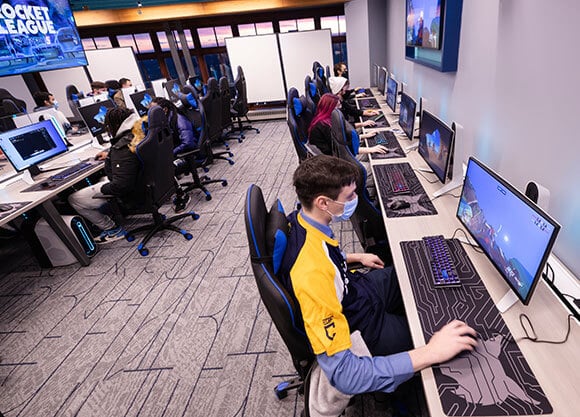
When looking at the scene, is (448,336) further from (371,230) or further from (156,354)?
(156,354)

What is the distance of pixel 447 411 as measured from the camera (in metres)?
0.82

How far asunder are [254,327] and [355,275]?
83cm

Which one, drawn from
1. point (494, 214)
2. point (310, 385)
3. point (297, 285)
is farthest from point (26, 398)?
point (494, 214)

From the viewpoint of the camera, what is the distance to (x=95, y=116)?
12.5 feet

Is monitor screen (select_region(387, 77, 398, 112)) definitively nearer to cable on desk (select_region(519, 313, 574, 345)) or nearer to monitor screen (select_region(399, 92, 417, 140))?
monitor screen (select_region(399, 92, 417, 140))

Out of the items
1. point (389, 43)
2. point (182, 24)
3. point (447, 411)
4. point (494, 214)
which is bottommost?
point (447, 411)

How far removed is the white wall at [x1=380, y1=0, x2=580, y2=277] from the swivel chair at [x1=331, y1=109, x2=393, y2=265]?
742 millimetres

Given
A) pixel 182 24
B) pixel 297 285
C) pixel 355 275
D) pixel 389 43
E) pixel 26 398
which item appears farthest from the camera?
pixel 182 24

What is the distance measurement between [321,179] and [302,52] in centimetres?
658

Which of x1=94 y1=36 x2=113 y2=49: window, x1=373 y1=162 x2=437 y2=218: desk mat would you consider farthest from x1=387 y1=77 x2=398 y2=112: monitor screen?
x1=94 y1=36 x2=113 y2=49: window

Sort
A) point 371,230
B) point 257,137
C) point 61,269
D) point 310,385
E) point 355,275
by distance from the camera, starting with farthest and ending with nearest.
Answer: point 257,137, point 61,269, point 371,230, point 355,275, point 310,385

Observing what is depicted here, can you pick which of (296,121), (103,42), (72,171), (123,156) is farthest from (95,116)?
(103,42)

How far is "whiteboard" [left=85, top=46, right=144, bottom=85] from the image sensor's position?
267 inches

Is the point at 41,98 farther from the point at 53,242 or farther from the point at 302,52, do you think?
the point at 302,52
